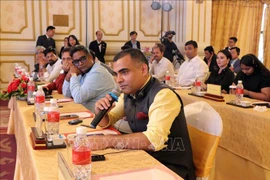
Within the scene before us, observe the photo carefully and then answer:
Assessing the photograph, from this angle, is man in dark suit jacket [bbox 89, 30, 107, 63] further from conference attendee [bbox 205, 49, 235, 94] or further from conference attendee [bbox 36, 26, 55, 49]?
conference attendee [bbox 205, 49, 235, 94]

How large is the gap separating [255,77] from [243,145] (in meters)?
1.10

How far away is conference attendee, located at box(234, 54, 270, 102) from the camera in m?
3.24

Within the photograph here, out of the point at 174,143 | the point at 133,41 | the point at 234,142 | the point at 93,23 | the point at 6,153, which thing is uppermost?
the point at 93,23

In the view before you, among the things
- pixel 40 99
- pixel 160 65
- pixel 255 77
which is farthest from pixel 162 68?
pixel 40 99

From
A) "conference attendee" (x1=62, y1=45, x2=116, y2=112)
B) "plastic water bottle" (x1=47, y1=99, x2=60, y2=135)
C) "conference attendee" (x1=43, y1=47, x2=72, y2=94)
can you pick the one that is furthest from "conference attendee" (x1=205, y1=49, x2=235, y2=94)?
"plastic water bottle" (x1=47, y1=99, x2=60, y2=135)

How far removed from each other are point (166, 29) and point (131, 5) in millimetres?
1127

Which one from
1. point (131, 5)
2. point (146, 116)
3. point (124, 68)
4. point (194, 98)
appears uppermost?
point (131, 5)

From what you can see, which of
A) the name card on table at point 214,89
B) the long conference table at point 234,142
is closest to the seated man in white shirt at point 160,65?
the name card on table at point 214,89

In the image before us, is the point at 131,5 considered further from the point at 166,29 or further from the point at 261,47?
the point at 261,47

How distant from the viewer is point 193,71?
4539 millimetres

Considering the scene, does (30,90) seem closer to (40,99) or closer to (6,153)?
(40,99)

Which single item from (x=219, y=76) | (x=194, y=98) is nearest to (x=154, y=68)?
(x=219, y=76)

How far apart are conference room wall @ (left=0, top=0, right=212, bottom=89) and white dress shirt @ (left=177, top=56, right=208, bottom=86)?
3.64m

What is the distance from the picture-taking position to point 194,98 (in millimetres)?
3193
